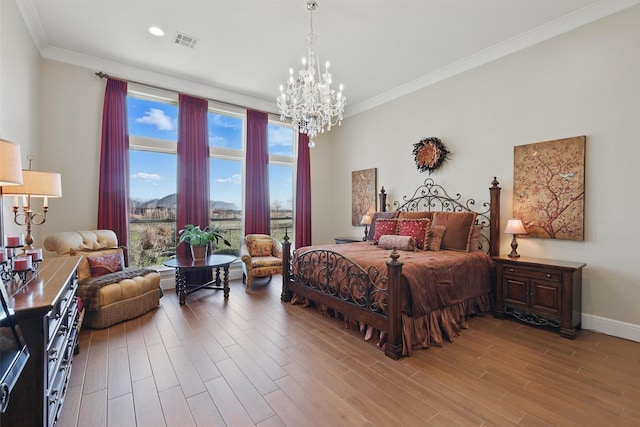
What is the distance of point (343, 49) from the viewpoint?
397cm

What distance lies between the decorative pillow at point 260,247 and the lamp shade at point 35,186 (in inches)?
116

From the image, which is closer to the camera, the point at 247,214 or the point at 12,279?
the point at 12,279

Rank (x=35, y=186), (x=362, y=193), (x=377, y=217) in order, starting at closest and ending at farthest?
(x=35, y=186), (x=377, y=217), (x=362, y=193)

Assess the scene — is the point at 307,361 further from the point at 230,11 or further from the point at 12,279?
the point at 230,11

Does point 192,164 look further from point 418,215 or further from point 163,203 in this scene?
point 418,215

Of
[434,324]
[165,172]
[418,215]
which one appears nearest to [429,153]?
[418,215]

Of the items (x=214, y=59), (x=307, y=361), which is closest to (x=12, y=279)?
(x=307, y=361)

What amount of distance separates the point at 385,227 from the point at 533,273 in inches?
74.6

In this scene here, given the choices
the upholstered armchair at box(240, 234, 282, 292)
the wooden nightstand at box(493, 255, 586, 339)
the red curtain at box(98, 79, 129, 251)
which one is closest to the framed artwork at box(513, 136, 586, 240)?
the wooden nightstand at box(493, 255, 586, 339)

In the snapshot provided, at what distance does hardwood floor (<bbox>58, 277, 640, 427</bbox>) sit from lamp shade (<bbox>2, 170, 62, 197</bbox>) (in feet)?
4.81

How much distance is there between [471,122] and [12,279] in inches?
199

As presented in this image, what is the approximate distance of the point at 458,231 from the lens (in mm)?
3908

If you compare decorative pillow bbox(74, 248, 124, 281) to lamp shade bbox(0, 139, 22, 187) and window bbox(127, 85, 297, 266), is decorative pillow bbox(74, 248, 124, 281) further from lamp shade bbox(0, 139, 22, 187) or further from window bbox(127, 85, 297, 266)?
lamp shade bbox(0, 139, 22, 187)

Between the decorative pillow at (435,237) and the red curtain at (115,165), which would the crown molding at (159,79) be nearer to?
the red curtain at (115,165)
